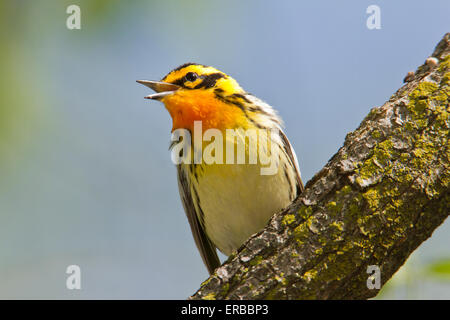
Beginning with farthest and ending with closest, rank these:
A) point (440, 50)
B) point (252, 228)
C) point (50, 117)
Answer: point (50, 117) < point (252, 228) < point (440, 50)

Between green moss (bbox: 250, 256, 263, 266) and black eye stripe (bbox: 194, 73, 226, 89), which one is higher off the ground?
black eye stripe (bbox: 194, 73, 226, 89)

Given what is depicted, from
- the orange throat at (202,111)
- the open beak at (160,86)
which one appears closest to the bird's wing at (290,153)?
the orange throat at (202,111)

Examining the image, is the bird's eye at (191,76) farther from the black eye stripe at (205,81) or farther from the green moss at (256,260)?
the green moss at (256,260)

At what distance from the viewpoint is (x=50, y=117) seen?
201 inches

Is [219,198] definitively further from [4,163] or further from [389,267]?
[4,163]

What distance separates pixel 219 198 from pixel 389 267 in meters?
1.67

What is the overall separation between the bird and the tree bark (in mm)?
1134

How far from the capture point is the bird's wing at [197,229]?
4352mm

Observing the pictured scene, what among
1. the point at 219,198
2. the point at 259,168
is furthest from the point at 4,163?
the point at 259,168

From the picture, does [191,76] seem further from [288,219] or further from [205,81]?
[288,219]

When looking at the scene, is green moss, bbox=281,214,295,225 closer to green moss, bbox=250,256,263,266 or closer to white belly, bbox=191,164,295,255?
green moss, bbox=250,256,263,266

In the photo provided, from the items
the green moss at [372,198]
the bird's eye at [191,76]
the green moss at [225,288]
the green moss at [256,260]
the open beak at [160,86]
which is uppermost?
the bird's eye at [191,76]

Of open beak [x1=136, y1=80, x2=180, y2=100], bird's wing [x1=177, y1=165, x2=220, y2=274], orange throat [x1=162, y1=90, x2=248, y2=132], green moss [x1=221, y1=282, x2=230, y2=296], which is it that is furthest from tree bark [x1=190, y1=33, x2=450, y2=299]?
open beak [x1=136, y1=80, x2=180, y2=100]

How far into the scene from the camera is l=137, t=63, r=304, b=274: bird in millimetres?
3832
